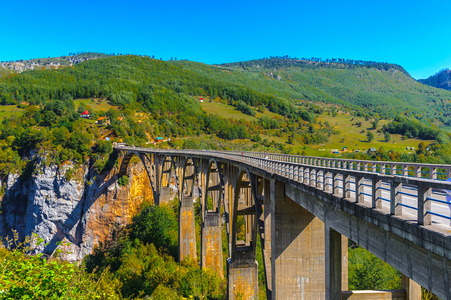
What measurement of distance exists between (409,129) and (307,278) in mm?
135233

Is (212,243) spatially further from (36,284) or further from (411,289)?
(36,284)

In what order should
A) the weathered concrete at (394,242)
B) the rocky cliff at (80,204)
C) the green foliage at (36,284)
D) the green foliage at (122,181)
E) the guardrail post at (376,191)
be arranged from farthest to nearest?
the rocky cliff at (80,204)
the green foliage at (122,181)
the green foliage at (36,284)
the guardrail post at (376,191)
the weathered concrete at (394,242)

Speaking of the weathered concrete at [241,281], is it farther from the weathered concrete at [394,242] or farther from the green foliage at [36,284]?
the weathered concrete at [394,242]

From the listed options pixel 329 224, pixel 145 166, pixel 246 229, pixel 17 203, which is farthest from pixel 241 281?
pixel 17 203

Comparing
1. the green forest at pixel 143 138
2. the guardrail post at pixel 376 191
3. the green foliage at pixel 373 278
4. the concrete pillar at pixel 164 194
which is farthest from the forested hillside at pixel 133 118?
the guardrail post at pixel 376 191

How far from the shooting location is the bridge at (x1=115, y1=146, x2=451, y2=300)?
567 cm

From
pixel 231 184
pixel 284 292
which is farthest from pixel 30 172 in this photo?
pixel 284 292

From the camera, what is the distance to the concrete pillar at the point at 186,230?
134ft

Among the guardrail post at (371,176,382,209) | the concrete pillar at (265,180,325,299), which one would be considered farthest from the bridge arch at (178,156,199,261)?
the guardrail post at (371,176,382,209)

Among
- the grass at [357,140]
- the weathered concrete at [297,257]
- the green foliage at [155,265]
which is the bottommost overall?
the green foliage at [155,265]

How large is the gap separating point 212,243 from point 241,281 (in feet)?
30.9

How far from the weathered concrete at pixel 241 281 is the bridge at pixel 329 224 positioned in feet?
0.28

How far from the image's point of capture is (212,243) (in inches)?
1358

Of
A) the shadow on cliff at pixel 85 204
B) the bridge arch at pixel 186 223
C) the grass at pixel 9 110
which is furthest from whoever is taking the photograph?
the grass at pixel 9 110
